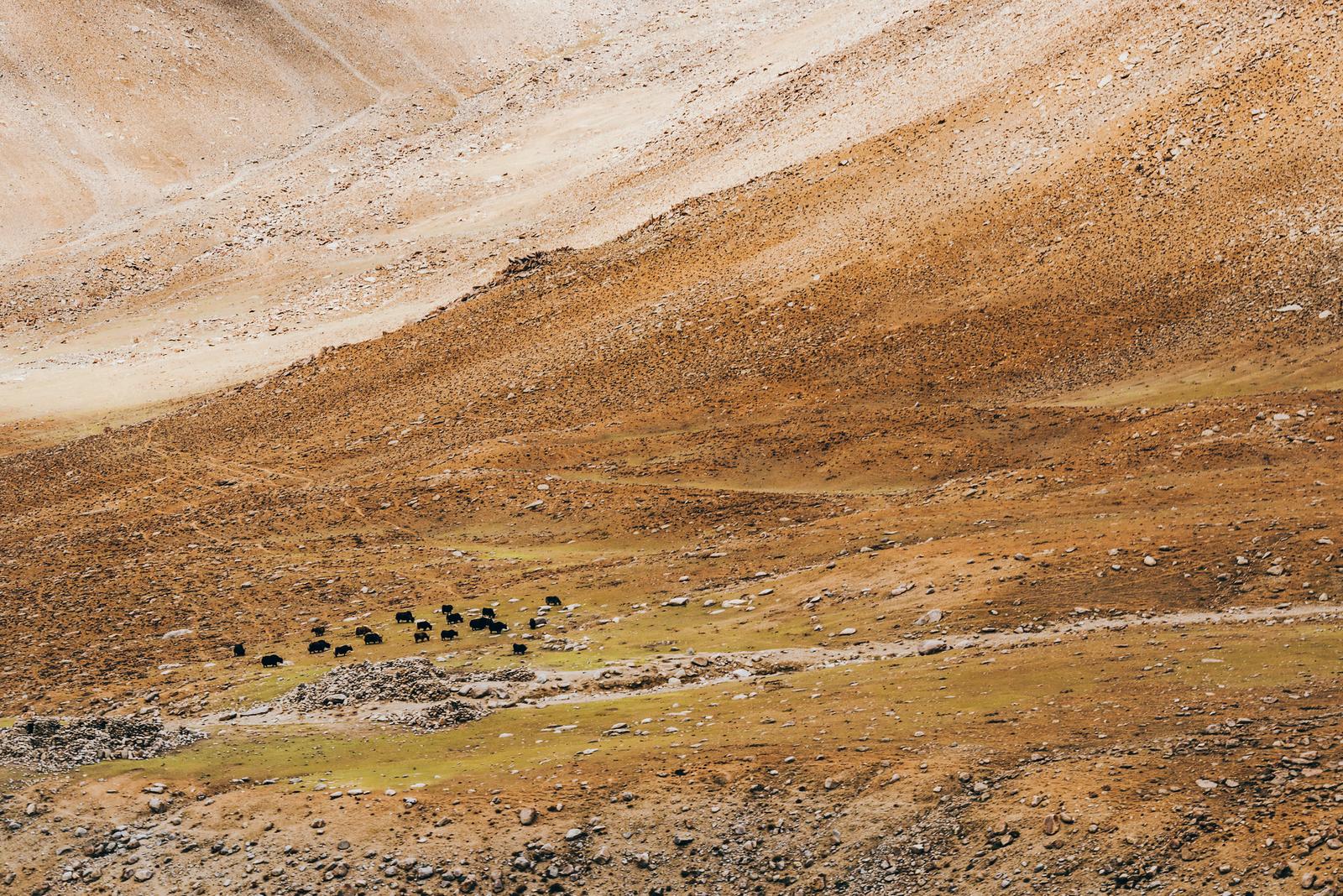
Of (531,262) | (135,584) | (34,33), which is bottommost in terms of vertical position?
(135,584)

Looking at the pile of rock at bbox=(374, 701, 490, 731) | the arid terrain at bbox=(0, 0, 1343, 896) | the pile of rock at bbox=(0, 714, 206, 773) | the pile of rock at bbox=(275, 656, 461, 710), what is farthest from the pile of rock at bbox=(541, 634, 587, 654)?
the pile of rock at bbox=(0, 714, 206, 773)

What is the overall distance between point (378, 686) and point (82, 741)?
16.1 ft

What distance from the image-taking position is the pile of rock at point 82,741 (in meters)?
20.5

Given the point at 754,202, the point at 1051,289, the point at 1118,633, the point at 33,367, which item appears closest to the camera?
the point at 1118,633

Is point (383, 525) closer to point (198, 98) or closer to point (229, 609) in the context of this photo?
point (229, 609)

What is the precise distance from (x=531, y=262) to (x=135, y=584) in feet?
75.9

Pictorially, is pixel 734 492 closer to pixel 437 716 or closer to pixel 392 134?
pixel 437 716

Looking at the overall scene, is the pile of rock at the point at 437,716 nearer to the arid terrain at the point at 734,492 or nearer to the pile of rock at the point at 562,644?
the arid terrain at the point at 734,492

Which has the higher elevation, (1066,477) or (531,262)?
(531,262)

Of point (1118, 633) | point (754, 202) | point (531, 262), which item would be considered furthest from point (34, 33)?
point (1118, 633)

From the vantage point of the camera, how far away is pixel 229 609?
98.0 feet

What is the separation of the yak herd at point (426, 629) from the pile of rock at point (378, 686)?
1893 mm

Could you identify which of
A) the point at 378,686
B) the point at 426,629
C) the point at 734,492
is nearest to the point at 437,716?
the point at 378,686

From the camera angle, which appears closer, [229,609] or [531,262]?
[229,609]
